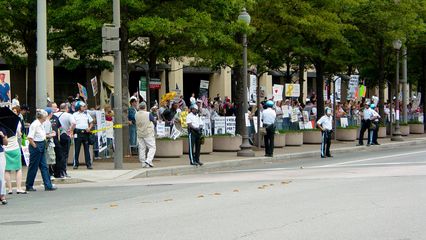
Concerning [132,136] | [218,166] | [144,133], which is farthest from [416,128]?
[144,133]

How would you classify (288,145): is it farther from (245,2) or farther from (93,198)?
(93,198)

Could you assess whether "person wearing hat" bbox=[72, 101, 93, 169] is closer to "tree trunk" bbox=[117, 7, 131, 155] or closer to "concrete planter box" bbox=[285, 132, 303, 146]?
"tree trunk" bbox=[117, 7, 131, 155]

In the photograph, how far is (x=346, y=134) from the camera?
118ft

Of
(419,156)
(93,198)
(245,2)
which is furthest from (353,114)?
(93,198)

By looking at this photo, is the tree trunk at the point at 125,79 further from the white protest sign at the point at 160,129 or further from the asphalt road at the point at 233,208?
the asphalt road at the point at 233,208

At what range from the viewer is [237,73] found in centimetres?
3020

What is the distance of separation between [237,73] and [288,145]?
4.30 meters

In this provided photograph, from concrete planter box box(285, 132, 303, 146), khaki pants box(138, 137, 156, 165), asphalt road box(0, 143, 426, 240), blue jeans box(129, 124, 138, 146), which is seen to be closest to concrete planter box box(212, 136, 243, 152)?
blue jeans box(129, 124, 138, 146)

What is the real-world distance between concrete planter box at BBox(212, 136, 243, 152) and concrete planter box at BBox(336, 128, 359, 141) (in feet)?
30.4

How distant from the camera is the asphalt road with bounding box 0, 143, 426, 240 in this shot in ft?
32.4

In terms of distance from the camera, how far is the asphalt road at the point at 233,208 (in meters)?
9.88

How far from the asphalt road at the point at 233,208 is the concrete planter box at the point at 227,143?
911 centimetres

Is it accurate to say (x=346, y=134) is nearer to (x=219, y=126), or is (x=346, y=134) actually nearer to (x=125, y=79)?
(x=219, y=126)

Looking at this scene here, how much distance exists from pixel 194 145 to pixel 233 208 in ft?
32.2
